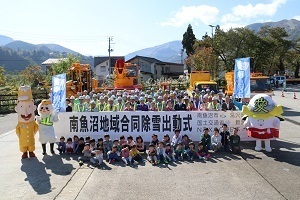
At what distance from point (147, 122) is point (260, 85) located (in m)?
10.3

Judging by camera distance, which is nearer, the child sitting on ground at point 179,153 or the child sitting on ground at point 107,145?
the child sitting on ground at point 179,153

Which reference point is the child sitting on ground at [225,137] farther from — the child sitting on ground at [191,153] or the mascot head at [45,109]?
the mascot head at [45,109]

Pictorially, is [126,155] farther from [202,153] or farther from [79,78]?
[79,78]

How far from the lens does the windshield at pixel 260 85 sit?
730 inches

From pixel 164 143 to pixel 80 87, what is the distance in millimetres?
13483

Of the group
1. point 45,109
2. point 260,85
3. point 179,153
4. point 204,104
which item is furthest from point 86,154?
point 260,85

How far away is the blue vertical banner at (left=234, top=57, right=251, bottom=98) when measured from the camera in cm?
1137

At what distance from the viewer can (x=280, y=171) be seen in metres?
8.00

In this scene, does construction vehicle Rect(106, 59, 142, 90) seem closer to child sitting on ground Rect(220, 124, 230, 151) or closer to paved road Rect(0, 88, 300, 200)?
child sitting on ground Rect(220, 124, 230, 151)

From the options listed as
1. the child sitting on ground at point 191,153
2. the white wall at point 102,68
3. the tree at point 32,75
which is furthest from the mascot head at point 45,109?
the white wall at point 102,68

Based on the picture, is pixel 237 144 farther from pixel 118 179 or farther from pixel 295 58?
pixel 295 58

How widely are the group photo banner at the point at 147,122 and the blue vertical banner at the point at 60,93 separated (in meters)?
0.37

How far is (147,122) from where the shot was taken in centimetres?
1104

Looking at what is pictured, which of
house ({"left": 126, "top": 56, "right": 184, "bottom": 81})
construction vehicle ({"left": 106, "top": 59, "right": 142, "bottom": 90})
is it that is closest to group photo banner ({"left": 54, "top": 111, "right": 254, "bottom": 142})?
construction vehicle ({"left": 106, "top": 59, "right": 142, "bottom": 90})
